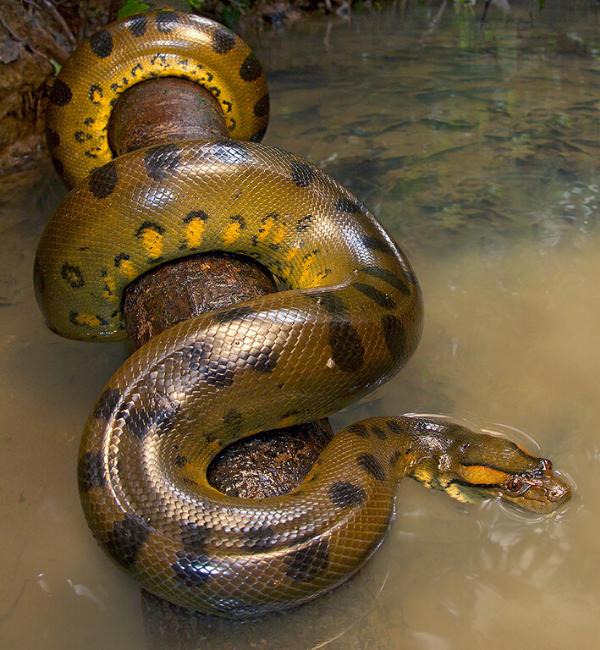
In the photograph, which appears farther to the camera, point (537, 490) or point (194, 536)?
point (537, 490)

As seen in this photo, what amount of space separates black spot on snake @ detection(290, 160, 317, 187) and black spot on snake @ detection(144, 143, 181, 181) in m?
0.67

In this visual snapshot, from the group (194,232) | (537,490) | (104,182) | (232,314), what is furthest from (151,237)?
(537,490)

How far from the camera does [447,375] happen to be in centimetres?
404

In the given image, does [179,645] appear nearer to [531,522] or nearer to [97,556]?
[97,556]

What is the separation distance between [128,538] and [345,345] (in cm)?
117

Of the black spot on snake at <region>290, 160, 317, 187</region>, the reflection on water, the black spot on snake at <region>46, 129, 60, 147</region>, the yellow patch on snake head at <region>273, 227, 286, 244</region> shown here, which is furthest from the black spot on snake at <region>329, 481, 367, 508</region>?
the black spot on snake at <region>46, 129, 60, 147</region>

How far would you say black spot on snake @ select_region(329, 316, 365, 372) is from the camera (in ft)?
8.50

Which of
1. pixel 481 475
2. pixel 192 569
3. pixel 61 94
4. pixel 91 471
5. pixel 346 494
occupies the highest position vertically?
pixel 61 94

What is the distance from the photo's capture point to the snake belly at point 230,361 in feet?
6.95

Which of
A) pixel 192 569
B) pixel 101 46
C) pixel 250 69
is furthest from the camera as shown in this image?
pixel 250 69

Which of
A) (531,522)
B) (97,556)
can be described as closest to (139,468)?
(97,556)

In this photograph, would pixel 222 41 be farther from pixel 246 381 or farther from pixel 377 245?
pixel 246 381

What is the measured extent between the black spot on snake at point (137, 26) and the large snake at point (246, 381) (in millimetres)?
1707

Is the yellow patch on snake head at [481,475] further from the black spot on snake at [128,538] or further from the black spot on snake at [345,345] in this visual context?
the black spot on snake at [128,538]
